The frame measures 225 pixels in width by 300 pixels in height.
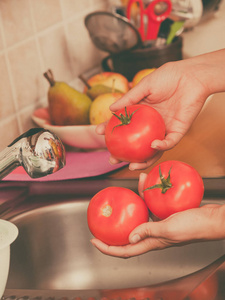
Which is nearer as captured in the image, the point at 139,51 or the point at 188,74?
the point at 188,74

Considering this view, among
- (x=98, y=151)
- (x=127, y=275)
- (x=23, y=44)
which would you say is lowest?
(x=127, y=275)

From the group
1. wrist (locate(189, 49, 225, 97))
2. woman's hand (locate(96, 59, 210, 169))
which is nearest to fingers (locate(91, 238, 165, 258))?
woman's hand (locate(96, 59, 210, 169))

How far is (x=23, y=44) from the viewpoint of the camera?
4.02ft

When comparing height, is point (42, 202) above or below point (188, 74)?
below

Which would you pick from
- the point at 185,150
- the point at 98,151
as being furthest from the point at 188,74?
the point at 98,151

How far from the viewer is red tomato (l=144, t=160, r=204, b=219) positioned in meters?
0.72

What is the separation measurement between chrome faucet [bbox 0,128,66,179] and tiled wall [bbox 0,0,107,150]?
1.55 feet

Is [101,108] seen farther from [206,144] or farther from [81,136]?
[206,144]

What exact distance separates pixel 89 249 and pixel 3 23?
2.01 ft

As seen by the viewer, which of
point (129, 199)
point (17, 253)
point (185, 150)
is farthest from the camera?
point (185, 150)

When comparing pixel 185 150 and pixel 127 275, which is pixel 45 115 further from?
pixel 127 275

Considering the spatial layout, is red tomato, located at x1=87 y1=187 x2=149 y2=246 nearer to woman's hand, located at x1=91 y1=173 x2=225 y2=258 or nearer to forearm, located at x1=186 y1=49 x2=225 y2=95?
woman's hand, located at x1=91 y1=173 x2=225 y2=258

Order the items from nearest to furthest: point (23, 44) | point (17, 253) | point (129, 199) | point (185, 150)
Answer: point (129, 199)
point (17, 253)
point (185, 150)
point (23, 44)

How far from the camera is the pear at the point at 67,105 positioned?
1.16 m
